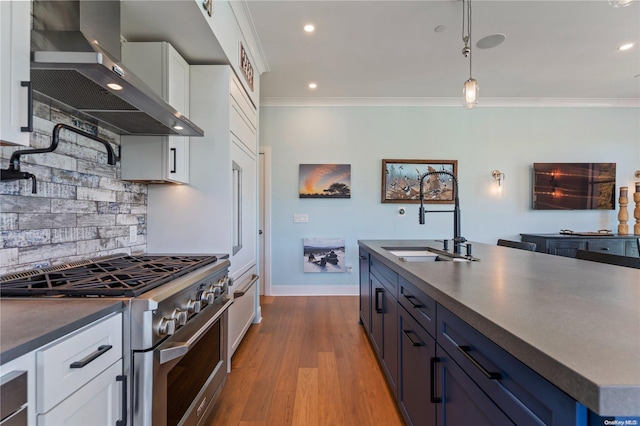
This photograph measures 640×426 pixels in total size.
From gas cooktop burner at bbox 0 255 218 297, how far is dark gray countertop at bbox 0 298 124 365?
0.04 metres

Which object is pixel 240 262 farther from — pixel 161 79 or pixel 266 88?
pixel 266 88

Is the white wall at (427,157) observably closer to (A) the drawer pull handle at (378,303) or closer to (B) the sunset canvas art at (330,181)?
(B) the sunset canvas art at (330,181)

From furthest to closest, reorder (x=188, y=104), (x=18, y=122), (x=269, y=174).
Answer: (x=269, y=174) < (x=188, y=104) < (x=18, y=122)

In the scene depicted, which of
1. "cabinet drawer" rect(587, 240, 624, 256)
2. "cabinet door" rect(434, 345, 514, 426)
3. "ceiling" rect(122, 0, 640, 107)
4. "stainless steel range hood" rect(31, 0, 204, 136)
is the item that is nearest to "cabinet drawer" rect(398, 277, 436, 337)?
"cabinet door" rect(434, 345, 514, 426)

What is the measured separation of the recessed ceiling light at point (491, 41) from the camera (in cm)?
263

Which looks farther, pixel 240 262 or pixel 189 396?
pixel 240 262

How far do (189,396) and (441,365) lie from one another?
106 cm

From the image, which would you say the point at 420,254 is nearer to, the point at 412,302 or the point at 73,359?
the point at 412,302

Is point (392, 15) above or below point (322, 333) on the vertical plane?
above

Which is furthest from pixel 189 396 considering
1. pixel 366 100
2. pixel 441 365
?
pixel 366 100

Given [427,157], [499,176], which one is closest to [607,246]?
[499,176]

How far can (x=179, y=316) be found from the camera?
1.13m

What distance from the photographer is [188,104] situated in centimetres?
206

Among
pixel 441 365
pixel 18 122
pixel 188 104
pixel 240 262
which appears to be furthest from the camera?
pixel 240 262
